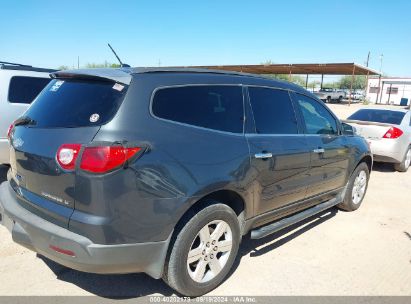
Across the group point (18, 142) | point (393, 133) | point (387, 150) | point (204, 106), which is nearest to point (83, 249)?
point (18, 142)

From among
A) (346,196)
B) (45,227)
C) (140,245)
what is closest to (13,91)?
(45,227)

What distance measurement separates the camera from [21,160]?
2.91 meters

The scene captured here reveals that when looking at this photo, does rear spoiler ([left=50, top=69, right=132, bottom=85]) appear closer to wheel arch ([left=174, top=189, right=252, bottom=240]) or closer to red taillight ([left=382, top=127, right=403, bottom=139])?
wheel arch ([left=174, top=189, right=252, bottom=240])

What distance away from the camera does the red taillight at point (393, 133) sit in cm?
812

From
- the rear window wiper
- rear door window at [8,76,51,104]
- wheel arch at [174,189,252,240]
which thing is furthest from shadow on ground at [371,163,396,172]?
the rear window wiper

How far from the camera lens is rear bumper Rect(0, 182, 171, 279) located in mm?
2469

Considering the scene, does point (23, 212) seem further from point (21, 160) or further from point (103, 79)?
point (103, 79)

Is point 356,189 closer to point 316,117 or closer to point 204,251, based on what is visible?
point 316,117

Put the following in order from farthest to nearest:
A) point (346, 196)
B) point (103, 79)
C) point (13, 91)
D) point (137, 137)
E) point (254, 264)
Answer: point (13, 91), point (346, 196), point (254, 264), point (103, 79), point (137, 137)

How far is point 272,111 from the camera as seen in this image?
3.83 meters

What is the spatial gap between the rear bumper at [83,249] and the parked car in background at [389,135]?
6867 mm

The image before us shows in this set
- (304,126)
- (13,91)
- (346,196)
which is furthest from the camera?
(13,91)

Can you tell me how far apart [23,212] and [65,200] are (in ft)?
1.82

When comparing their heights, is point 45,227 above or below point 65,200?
below
